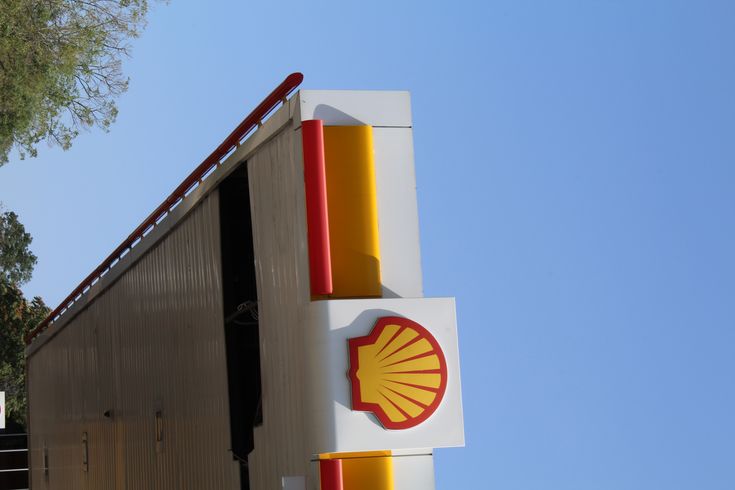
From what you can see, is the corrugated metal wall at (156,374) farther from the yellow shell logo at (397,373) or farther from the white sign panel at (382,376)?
the yellow shell logo at (397,373)

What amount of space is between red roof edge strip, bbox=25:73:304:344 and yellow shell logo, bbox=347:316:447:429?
233 centimetres

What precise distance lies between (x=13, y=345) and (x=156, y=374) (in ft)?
135

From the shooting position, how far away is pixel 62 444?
2366 centimetres

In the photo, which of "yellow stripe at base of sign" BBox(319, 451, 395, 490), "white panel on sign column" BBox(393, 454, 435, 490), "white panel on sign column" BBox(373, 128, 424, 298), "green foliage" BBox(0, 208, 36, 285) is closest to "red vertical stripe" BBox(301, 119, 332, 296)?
"white panel on sign column" BBox(373, 128, 424, 298)

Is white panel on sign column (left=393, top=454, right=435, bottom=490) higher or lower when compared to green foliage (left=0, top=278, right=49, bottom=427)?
lower

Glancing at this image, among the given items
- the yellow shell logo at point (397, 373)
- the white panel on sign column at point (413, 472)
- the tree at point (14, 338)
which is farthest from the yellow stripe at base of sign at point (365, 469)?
the tree at point (14, 338)

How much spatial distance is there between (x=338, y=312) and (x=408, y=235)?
0.91 meters

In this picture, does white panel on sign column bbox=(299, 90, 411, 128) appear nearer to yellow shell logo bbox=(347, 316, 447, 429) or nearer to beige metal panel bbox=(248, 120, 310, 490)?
beige metal panel bbox=(248, 120, 310, 490)

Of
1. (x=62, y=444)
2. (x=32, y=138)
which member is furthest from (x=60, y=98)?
(x=62, y=444)

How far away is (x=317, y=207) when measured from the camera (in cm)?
867

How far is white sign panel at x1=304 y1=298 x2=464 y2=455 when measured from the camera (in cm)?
835

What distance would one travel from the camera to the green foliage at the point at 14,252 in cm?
6141

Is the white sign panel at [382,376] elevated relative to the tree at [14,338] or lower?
lower

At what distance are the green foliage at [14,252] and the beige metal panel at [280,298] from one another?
53580 millimetres
